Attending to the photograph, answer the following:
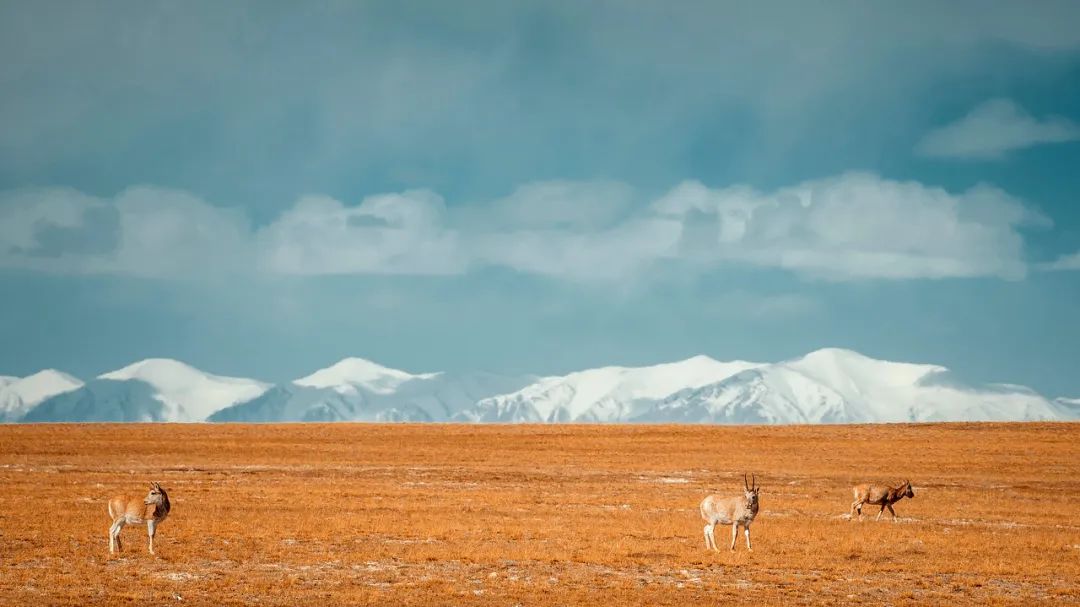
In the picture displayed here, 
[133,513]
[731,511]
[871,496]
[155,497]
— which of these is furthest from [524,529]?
[871,496]

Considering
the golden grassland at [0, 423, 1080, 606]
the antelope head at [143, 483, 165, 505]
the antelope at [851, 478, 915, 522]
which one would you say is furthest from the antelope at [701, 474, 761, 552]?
the antelope head at [143, 483, 165, 505]

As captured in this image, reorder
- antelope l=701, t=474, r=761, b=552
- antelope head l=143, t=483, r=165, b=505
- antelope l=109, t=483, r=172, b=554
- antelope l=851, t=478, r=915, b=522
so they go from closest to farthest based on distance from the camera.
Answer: antelope l=109, t=483, r=172, b=554 < antelope head l=143, t=483, r=165, b=505 < antelope l=701, t=474, r=761, b=552 < antelope l=851, t=478, r=915, b=522

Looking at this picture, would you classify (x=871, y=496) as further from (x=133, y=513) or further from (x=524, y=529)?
(x=133, y=513)

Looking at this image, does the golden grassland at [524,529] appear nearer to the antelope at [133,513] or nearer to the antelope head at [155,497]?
the antelope at [133,513]

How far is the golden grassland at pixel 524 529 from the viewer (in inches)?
875

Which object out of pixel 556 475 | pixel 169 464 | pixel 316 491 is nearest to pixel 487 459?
pixel 556 475

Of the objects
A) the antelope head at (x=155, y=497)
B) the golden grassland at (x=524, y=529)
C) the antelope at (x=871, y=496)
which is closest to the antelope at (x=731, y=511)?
the golden grassland at (x=524, y=529)

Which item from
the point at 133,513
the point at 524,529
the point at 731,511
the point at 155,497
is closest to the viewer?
the point at 133,513

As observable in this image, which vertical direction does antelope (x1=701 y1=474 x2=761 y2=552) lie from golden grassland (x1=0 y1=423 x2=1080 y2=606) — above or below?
above

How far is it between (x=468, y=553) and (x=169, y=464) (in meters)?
40.0

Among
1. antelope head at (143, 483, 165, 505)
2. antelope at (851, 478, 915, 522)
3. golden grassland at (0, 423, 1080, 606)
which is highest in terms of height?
antelope head at (143, 483, 165, 505)

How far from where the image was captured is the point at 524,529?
107ft

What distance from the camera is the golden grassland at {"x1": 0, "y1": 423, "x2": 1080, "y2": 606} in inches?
875

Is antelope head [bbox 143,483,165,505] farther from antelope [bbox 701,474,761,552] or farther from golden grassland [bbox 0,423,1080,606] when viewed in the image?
antelope [bbox 701,474,761,552]
